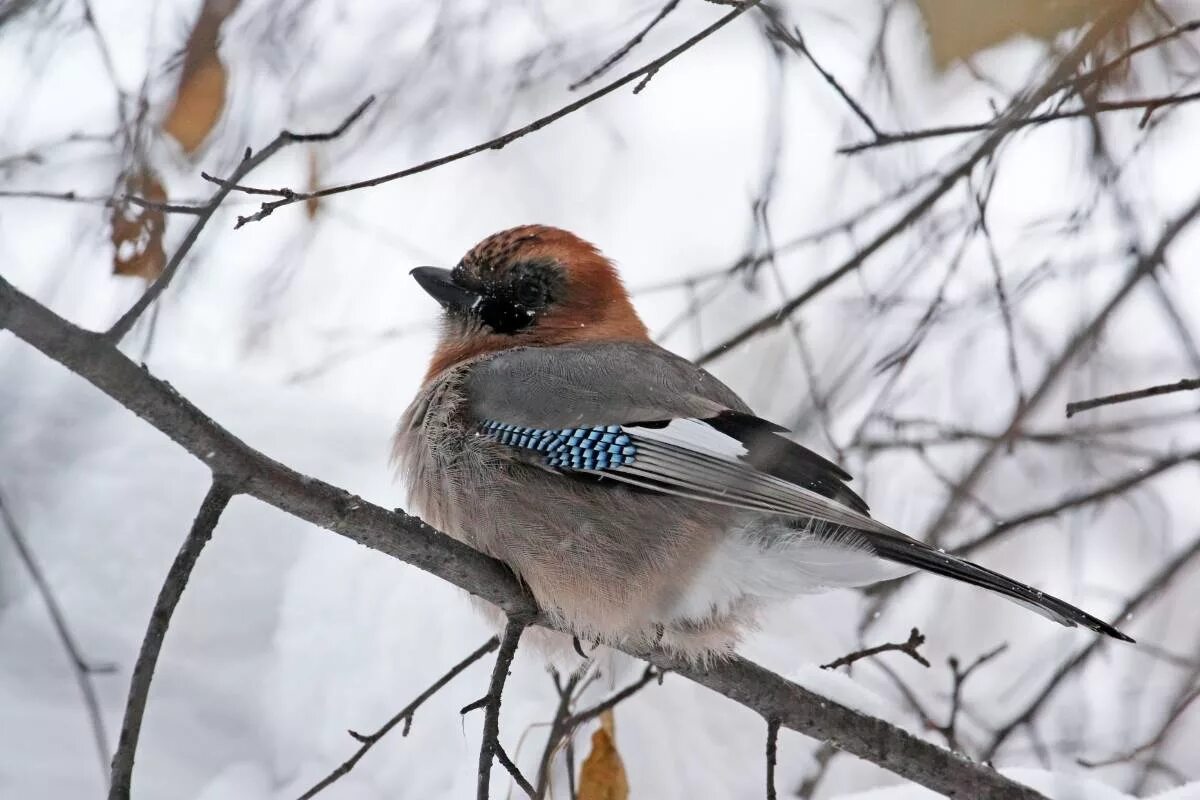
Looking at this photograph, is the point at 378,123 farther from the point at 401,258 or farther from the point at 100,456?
the point at 100,456

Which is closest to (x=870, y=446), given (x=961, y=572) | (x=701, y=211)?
(x=961, y=572)

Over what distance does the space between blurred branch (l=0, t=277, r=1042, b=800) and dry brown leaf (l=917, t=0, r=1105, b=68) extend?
54.4 inches

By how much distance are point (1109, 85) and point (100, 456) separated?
3.12 m

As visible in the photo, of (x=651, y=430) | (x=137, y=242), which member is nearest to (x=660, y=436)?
(x=651, y=430)

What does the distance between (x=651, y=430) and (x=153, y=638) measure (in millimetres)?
1565

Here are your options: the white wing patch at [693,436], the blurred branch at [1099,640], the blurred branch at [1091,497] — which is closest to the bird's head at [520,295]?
the white wing patch at [693,436]

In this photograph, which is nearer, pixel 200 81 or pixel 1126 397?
pixel 1126 397

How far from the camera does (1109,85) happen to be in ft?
9.16

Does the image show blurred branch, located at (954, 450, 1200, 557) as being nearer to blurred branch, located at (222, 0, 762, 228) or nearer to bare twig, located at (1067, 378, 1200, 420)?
bare twig, located at (1067, 378, 1200, 420)

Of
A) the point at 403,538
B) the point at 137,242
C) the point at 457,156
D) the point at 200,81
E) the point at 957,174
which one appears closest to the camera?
the point at 457,156

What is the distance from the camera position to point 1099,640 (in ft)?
10.5

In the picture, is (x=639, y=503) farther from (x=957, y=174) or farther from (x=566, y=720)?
(x=957, y=174)

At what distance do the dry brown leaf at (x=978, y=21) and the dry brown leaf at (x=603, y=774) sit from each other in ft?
6.07

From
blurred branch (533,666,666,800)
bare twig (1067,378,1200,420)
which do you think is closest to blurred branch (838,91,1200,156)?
bare twig (1067,378,1200,420)
